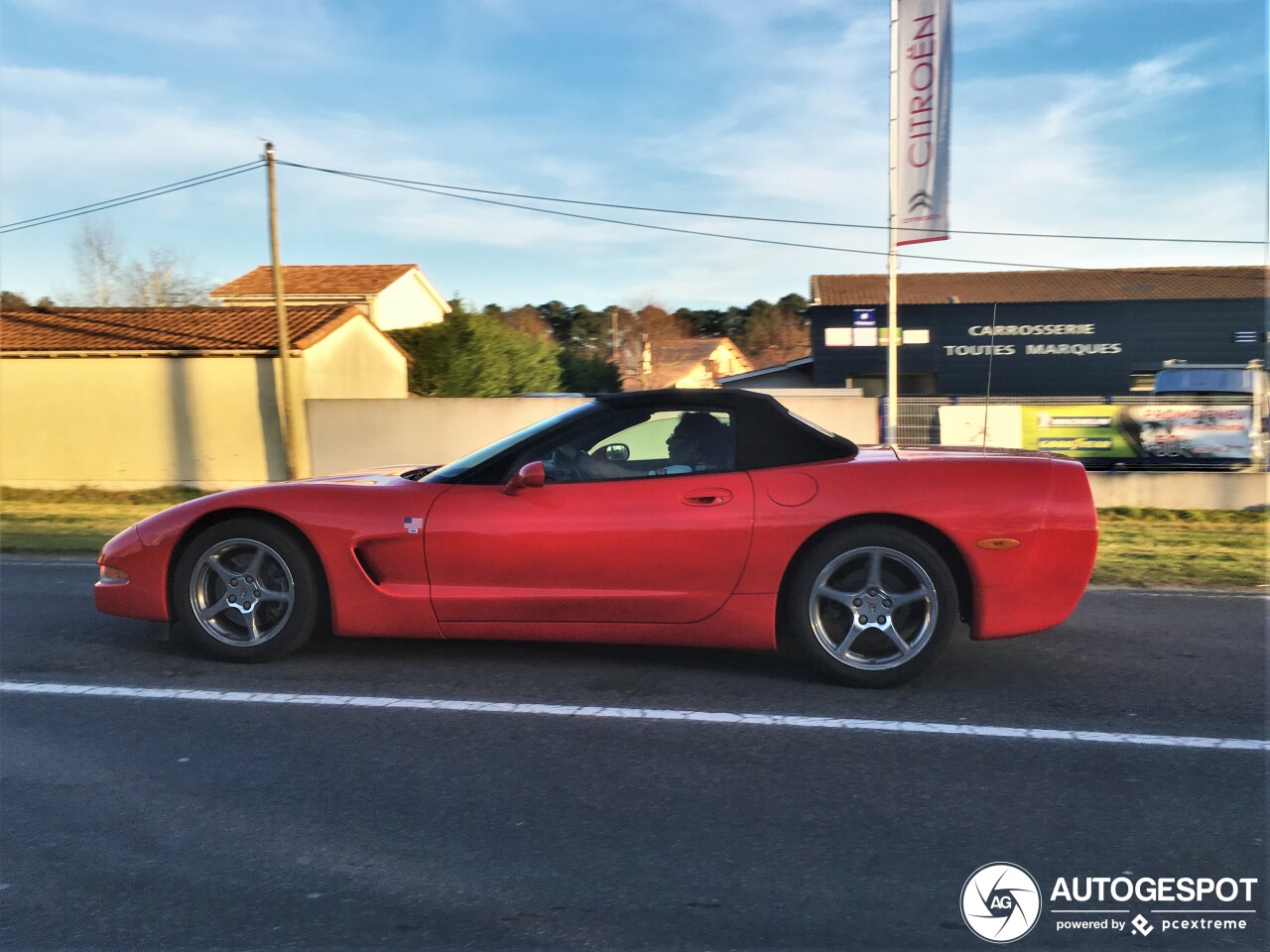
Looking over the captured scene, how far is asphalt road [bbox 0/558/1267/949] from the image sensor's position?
9.06ft

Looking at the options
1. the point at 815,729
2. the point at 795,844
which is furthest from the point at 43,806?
the point at 815,729

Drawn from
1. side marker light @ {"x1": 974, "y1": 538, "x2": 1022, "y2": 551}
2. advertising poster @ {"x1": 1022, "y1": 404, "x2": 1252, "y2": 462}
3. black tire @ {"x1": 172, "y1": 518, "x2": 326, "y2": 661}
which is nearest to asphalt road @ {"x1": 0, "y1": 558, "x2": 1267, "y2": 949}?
black tire @ {"x1": 172, "y1": 518, "x2": 326, "y2": 661}

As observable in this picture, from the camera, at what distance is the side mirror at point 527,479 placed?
480 centimetres

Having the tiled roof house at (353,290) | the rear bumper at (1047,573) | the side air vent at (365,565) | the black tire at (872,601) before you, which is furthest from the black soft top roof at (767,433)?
the tiled roof house at (353,290)

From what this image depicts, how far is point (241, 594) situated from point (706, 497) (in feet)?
7.49

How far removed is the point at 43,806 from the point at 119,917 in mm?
955

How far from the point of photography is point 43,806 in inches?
137

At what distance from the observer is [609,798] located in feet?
11.6

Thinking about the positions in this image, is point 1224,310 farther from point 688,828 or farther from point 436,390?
point 688,828

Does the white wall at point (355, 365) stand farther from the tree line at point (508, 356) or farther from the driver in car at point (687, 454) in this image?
the driver in car at point (687, 454)

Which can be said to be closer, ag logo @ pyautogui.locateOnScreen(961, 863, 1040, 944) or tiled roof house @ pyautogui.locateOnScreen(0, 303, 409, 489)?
ag logo @ pyautogui.locateOnScreen(961, 863, 1040, 944)

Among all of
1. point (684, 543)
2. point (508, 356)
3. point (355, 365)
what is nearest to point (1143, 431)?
point (684, 543)

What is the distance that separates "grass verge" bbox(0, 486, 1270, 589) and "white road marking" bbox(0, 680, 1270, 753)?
3.99 m

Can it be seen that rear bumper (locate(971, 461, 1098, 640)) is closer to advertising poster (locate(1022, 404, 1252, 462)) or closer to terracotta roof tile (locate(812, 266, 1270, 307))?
advertising poster (locate(1022, 404, 1252, 462))
